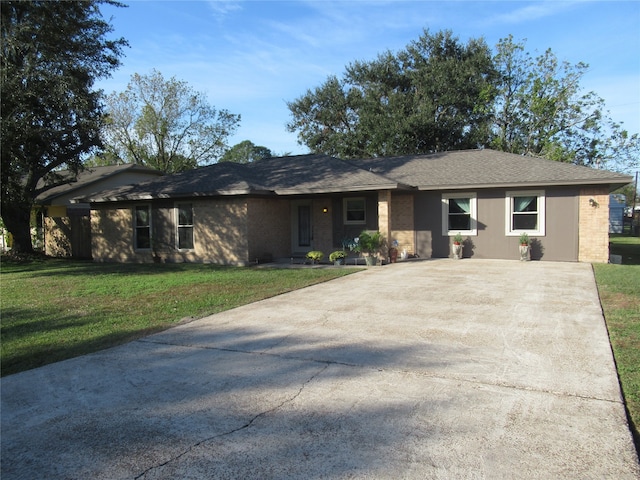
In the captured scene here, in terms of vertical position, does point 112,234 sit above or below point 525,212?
below

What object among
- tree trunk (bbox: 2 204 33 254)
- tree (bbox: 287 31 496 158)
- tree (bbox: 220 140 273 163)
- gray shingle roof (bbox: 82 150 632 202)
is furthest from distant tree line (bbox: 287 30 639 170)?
tree (bbox: 220 140 273 163)

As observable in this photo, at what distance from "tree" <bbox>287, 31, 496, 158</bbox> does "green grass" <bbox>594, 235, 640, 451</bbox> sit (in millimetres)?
18299

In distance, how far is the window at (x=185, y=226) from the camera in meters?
16.1

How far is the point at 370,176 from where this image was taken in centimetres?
1482

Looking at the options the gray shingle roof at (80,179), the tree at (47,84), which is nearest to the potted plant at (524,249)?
the tree at (47,84)

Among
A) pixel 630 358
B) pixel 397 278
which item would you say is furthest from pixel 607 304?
pixel 397 278

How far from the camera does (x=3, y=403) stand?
415cm

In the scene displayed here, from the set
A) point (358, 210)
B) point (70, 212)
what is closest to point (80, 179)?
point (70, 212)

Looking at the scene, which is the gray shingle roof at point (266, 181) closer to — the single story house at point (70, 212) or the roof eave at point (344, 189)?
the roof eave at point (344, 189)

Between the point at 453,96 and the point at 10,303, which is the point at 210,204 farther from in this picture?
the point at 453,96

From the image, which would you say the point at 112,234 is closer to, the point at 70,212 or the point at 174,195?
the point at 174,195

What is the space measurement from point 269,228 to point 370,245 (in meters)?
3.91

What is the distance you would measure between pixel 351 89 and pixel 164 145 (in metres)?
14.9

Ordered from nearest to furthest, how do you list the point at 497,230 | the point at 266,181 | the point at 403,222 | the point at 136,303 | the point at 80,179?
the point at 136,303 → the point at 497,230 → the point at 403,222 → the point at 266,181 → the point at 80,179
